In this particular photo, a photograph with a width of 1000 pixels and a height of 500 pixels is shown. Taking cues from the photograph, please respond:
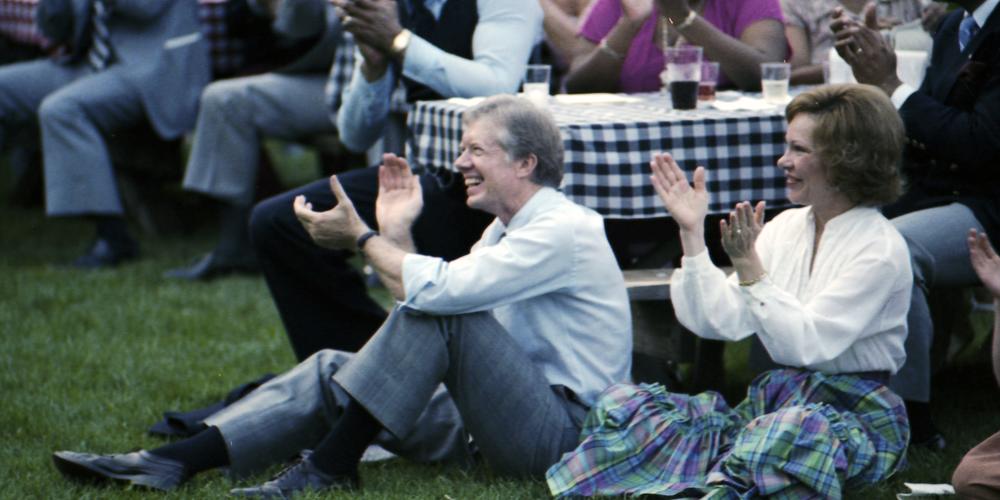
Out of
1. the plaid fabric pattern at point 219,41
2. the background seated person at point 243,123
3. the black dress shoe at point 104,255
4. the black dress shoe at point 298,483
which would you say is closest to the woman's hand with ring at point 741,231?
the black dress shoe at point 298,483

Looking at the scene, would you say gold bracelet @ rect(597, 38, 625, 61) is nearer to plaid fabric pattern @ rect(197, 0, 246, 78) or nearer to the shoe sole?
the shoe sole

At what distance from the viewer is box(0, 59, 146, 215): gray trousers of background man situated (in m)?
7.36

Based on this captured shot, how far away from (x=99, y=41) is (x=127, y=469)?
4291 millimetres

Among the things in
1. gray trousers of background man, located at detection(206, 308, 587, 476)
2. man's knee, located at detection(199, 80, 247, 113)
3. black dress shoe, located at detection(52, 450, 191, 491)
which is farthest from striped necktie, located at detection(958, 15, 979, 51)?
man's knee, located at detection(199, 80, 247, 113)

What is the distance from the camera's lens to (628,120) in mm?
4387

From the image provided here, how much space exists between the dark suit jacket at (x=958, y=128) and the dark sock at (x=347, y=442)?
1.75 metres

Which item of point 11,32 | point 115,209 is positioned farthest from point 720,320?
point 11,32

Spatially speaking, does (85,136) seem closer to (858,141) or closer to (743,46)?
(743,46)

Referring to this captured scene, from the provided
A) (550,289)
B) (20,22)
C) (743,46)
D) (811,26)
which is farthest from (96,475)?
(20,22)

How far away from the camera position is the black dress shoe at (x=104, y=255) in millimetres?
7379

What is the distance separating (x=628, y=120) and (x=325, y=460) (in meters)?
1.38

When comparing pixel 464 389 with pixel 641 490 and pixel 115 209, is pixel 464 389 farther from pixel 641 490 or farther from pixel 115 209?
pixel 115 209

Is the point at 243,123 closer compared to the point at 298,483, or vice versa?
the point at 298,483

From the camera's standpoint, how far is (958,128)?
4.14 metres
